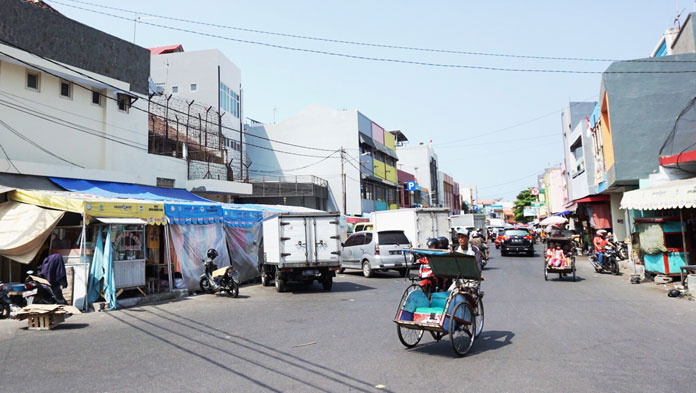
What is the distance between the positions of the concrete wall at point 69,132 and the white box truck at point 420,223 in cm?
1220

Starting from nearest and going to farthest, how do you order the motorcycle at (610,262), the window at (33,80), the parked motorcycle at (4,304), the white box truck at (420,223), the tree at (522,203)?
the parked motorcycle at (4,304), the window at (33,80), the motorcycle at (610,262), the white box truck at (420,223), the tree at (522,203)

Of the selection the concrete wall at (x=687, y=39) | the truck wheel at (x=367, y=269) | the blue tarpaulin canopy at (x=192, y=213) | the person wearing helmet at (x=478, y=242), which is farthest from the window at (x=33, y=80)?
the concrete wall at (x=687, y=39)

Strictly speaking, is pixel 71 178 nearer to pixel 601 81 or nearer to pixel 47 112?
pixel 47 112

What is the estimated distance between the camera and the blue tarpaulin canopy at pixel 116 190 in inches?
658

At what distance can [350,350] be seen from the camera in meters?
6.84

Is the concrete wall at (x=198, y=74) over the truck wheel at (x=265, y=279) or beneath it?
over

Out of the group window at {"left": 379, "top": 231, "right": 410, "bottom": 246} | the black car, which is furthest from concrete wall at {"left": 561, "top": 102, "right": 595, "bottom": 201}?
window at {"left": 379, "top": 231, "right": 410, "bottom": 246}

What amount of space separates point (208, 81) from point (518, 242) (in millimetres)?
25828

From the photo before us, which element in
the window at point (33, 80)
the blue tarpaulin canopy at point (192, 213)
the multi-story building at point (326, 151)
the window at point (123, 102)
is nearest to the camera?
the blue tarpaulin canopy at point (192, 213)

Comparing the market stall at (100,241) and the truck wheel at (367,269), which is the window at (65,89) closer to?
the market stall at (100,241)

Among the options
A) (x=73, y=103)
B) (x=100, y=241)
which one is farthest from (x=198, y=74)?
(x=100, y=241)

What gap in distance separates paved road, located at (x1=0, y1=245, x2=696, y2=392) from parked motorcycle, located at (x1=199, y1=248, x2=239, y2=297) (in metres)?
2.45

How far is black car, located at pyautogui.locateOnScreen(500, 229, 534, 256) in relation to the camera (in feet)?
92.5

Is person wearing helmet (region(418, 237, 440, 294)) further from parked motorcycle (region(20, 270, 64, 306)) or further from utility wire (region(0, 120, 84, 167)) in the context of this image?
utility wire (region(0, 120, 84, 167))
